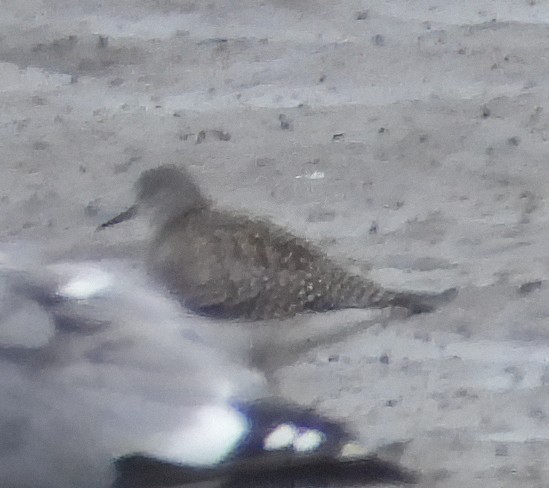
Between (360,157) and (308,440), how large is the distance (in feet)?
0.78

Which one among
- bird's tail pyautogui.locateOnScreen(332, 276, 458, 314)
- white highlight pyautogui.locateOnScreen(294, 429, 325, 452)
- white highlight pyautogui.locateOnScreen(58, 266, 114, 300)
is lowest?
white highlight pyautogui.locateOnScreen(294, 429, 325, 452)

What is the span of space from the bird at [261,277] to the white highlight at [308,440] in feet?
0.35

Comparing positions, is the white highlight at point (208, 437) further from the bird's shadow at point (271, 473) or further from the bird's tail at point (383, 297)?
the bird's tail at point (383, 297)

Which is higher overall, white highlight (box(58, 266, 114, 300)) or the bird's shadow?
white highlight (box(58, 266, 114, 300))

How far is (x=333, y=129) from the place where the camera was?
2.53 feet

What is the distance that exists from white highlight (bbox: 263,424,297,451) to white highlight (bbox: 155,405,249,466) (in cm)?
2

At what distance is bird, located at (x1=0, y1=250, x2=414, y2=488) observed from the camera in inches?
27.0

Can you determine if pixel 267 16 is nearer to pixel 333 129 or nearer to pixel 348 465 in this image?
pixel 333 129

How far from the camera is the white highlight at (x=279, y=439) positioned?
0.72m

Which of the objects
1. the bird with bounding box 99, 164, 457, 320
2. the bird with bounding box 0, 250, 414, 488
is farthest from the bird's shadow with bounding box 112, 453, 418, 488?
the bird with bounding box 99, 164, 457, 320

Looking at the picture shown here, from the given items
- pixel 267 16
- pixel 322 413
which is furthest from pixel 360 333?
pixel 267 16

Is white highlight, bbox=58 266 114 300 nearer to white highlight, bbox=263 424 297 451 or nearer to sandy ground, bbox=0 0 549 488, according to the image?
sandy ground, bbox=0 0 549 488

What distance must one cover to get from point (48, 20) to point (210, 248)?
232mm

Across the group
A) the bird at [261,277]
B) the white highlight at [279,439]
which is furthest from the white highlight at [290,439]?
the bird at [261,277]
